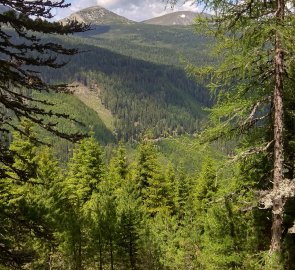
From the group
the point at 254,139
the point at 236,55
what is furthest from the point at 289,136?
the point at 236,55

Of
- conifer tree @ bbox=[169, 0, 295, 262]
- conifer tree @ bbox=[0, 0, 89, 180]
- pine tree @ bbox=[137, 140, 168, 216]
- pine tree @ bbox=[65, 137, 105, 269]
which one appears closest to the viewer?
conifer tree @ bbox=[0, 0, 89, 180]

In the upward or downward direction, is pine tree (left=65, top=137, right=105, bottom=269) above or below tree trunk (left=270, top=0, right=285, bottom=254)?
below

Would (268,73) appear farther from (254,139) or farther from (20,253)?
(20,253)

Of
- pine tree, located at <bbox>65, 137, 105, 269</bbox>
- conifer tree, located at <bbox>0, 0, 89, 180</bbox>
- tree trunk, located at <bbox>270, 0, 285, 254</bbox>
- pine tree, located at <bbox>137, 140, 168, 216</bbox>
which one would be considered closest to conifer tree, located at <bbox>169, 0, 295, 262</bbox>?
tree trunk, located at <bbox>270, 0, 285, 254</bbox>

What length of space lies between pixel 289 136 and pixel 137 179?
29944mm

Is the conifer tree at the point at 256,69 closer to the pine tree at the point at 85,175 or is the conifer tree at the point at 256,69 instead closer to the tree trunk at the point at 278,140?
the tree trunk at the point at 278,140

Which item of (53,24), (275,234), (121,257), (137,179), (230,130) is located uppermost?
(53,24)

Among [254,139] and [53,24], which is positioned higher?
[53,24]

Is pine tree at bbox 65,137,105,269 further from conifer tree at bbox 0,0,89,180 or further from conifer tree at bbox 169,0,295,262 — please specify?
conifer tree at bbox 0,0,89,180

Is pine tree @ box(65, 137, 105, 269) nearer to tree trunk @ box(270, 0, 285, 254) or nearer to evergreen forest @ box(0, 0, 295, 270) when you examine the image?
evergreen forest @ box(0, 0, 295, 270)

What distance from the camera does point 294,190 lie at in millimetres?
9859

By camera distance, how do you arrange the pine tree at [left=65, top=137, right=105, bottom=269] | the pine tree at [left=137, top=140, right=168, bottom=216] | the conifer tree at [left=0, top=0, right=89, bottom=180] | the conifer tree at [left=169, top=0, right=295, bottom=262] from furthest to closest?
the pine tree at [left=137, top=140, right=168, bottom=216] < the pine tree at [left=65, top=137, right=105, bottom=269] < the conifer tree at [left=169, top=0, right=295, bottom=262] < the conifer tree at [left=0, top=0, right=89, bottom=180]

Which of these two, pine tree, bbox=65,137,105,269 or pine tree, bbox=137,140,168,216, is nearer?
pine tree, bbox=65,137,105,269

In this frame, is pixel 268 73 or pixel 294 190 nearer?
pixel 294 190
